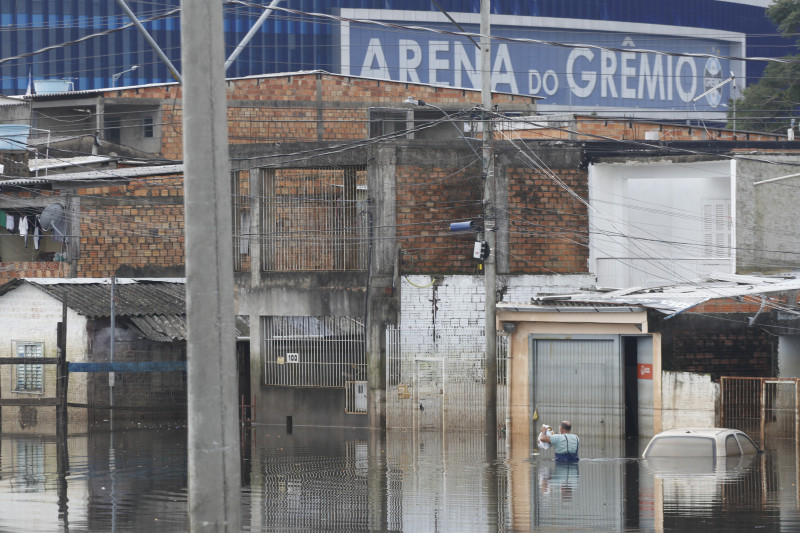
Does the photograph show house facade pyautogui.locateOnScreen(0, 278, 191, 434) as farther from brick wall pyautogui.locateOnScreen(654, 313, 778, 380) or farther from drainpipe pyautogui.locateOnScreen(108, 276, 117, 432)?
brick wall pyautogui.locateOnScreen(654, 313, 778, 380)

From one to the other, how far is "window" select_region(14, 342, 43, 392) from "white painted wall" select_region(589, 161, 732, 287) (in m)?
13.4

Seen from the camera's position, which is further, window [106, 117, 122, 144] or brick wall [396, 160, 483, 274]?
window [106, 117, 122, 144]

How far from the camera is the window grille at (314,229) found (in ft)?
91.8

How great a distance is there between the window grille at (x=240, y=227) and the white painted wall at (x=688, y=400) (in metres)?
10.9

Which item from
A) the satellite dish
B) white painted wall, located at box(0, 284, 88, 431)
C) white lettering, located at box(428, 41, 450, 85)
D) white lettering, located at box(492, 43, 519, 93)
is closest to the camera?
white painted wall, located at box(0, 284, 88, 431)

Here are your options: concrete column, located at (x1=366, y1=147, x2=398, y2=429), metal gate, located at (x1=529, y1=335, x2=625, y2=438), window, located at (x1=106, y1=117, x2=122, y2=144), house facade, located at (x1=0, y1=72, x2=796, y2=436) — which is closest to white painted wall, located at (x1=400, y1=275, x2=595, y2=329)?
house facade, located at (x1=0, y1=72, x2=796, y2=436)

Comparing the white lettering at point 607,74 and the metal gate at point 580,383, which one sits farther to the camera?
the white lettering at point 607,74

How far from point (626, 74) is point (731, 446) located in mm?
67167

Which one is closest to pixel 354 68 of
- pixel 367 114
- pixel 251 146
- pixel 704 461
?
pixel 367 114

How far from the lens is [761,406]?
22.8 m

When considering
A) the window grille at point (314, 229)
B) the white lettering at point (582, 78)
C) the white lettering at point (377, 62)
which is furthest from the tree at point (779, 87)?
the window grille at point (314, 229)

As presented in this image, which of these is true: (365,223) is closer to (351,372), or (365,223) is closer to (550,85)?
(351,372)

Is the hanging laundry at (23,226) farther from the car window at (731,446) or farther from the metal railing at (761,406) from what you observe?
the car window at (731,446)

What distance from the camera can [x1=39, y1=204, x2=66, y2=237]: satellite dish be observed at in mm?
31422
